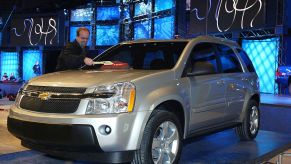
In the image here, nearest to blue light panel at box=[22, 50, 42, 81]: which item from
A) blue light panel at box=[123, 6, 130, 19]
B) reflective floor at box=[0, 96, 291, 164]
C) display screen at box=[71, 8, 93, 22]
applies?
display screen at box=[71, 8, 93, 22]

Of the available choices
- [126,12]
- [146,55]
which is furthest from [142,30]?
[146,55]

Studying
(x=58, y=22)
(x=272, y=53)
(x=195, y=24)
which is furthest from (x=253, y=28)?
(x=58, y=22)

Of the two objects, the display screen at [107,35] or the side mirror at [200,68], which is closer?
the side mirror at [200,68]

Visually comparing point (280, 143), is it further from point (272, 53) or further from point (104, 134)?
point (272, 53)

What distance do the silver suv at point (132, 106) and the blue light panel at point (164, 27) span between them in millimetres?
18612

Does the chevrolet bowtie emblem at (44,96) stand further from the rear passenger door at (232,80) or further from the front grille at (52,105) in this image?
the rear passenger door at (232,80)

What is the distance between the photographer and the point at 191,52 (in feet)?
17.7

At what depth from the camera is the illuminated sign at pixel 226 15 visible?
727 inches

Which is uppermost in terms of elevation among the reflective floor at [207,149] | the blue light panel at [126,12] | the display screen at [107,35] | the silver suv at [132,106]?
the blue light panel at [126,12]

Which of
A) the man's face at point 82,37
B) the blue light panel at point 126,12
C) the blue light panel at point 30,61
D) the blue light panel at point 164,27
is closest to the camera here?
the man's face at point 82,37

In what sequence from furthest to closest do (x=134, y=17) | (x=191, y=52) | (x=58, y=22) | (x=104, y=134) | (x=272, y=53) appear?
(x=58, y=22) < (x=134, y=17) < (x=272, y=53) < (x=191, y=52) < (x=104, y=134)

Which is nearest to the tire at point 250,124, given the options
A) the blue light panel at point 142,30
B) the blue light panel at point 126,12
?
the blue light panel at point 142,30

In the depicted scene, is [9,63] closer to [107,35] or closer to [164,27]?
[107,35]

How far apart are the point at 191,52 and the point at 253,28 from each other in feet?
45.5
